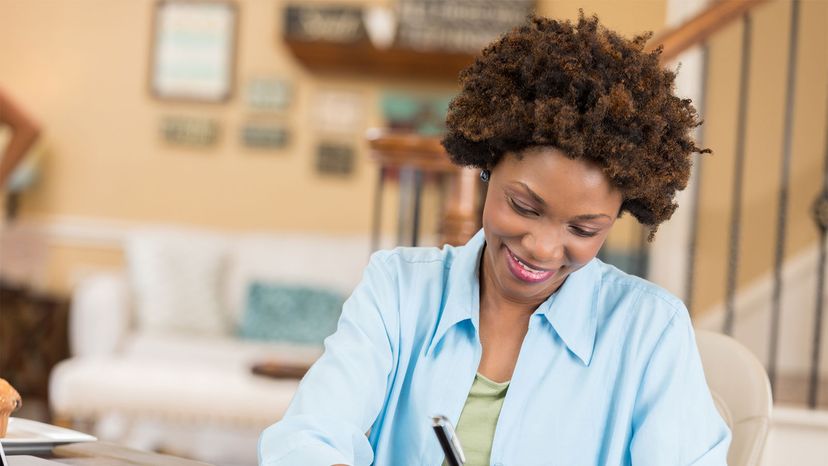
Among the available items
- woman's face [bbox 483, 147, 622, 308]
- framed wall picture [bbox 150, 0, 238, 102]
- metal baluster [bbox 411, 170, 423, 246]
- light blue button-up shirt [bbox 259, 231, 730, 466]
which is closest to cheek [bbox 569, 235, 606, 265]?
woman's face [bbox 483, 147, 622, 308]

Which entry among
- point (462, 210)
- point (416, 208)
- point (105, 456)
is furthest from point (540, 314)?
point (416, 208)

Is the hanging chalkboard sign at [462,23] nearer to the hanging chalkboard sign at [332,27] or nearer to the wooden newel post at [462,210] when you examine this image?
the hanging chalkboard sign at [332,27]

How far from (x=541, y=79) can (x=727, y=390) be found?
0.53 metres

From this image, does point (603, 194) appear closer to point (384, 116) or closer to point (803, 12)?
point (803, 12)

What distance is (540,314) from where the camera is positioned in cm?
122

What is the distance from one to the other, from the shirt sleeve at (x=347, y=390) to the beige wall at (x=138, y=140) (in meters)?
3.75

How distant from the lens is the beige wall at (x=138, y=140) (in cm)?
506

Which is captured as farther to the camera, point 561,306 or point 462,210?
point 462,210

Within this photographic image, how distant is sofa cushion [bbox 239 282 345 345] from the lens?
14.6ft

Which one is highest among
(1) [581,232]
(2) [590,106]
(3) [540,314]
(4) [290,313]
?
(2) [590,106]

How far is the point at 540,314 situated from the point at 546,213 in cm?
17

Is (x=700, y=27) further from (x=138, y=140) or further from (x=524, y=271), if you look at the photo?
(x=138, y=140)

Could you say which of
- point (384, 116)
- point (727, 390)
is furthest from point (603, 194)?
point (384, 116)

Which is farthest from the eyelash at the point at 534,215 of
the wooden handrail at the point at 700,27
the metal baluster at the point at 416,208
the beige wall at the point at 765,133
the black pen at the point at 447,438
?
the beige wall at the point at 765,133
